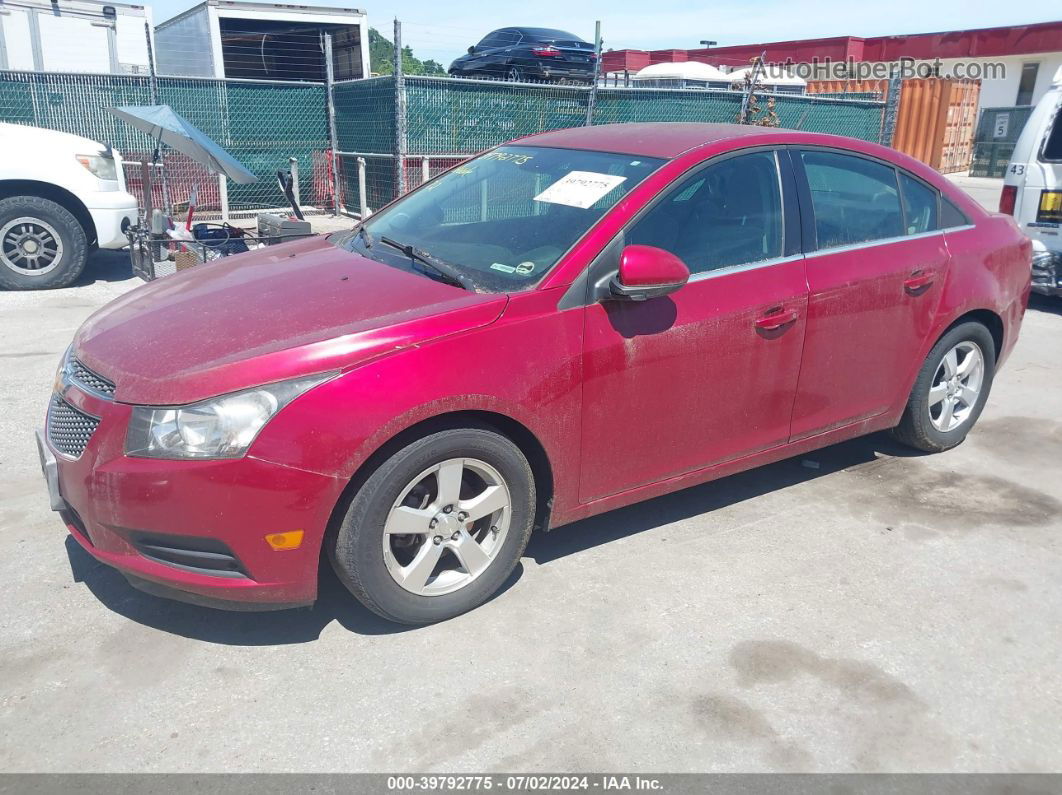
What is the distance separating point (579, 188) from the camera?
3689 millimetres

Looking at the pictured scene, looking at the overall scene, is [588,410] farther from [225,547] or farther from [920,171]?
[920,171]

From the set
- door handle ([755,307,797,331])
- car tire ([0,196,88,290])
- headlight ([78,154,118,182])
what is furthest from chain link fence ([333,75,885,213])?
door handle ([755,307,797,331])

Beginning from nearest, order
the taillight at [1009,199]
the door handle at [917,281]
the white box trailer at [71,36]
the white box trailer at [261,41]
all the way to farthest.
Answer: the door handle at [917,281]
the taillight at [1009,199]
the white box trailer at [71,36]
the white box trailer at [261,41]

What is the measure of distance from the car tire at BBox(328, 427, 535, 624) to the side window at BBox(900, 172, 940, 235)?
2.50 meters

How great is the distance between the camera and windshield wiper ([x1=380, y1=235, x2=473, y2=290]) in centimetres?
332

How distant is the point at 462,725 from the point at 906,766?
4.33 feet

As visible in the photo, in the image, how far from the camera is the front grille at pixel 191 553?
279cm

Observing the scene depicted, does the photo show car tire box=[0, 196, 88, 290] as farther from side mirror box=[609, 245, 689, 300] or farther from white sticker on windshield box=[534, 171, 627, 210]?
side mirror box=[609, 245, 689, 300]

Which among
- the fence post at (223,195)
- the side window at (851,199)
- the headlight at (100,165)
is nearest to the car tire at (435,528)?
the side window at (851,199)

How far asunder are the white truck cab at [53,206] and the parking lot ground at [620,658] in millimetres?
4885

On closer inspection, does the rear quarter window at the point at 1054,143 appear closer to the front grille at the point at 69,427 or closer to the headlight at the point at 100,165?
the front grille at the point at 69,427

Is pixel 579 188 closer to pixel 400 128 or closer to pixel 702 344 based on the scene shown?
pixel 702 344

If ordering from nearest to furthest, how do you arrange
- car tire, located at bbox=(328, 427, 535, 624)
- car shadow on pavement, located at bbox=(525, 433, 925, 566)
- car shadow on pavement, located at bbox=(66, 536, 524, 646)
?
car tire, located at bbox=(328, 427, 535, 624) → car shadow on pavement, located at bbox=(66, 536, 524, 646) → car shadow on pavement, located at bbox=(525, 433, 925, 566)

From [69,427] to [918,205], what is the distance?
3.95 meters
